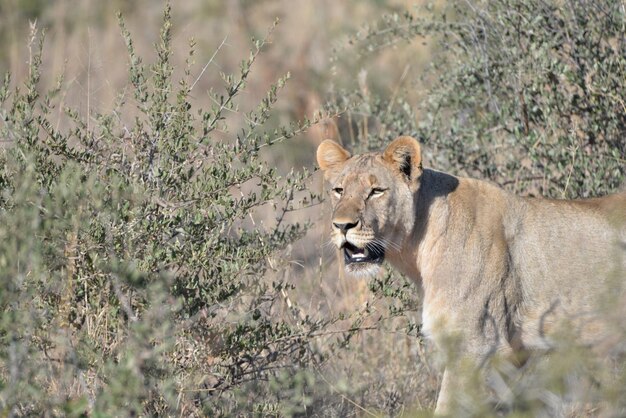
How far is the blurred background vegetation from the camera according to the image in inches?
147

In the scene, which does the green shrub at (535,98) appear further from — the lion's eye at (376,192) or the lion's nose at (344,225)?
the lion's nose at (344,225)

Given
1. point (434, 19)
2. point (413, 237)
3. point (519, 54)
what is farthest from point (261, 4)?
point (413, 237)

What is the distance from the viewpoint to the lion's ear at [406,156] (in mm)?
4938

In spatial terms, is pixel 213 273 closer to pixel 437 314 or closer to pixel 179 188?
pixel 179 188

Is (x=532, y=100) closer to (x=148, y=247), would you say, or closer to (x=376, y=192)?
(x=376, y=192)

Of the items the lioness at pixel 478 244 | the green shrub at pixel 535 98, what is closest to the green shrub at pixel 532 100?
the green shrub at pixel 535 98

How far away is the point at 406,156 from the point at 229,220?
41.2 inches

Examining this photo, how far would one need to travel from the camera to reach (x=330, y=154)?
5270mm

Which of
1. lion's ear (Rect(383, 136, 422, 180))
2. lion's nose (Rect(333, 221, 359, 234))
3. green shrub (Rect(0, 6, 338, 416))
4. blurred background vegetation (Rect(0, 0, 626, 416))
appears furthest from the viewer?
lion's ear (Rect(383, 136, 422, 180))

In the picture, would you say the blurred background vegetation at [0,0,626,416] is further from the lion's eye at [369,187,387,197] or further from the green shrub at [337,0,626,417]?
the lion's eye at [369,187,387,197]

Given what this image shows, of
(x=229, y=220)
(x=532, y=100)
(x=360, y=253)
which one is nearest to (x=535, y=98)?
(x=532, y=100)

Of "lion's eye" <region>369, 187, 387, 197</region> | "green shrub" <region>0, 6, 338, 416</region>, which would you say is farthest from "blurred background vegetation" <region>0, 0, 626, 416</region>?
"lion's eye" <region>369, 187, 387, 197</region>

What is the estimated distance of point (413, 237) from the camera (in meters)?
5.07

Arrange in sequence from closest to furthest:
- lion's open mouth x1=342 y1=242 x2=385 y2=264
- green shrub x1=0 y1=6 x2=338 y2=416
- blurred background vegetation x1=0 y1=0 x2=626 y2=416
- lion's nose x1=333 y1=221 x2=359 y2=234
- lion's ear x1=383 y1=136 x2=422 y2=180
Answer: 1. blurred background vegetation x1=0 y1=0 x2=626 y2=416
2. green shrub x1=0 y1=6 x2=338 y2=416
3. lion's nose x1=333 y1=221 x2=359 y2=234
4. lion's open mouth x1=342 y1=242 x2=385 y2=264
5. lion's ear x1=383 y1=136 x2=422 y2=180
